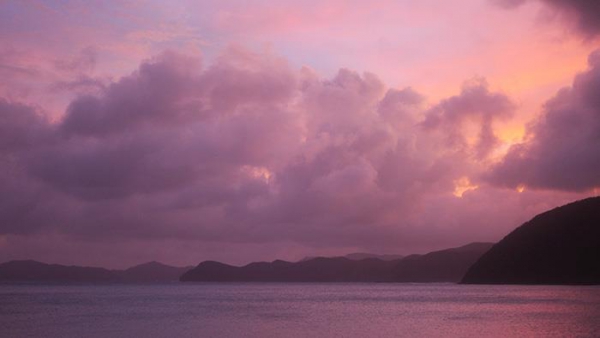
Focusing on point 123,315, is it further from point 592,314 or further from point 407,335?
point 592,314

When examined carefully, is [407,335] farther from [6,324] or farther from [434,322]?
[6,324]

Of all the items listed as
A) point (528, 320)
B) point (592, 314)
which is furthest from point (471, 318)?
point (592, 314)

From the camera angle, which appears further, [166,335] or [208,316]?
[208,316]

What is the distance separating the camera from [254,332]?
264 feet

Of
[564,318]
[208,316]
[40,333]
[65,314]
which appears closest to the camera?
[40,333]

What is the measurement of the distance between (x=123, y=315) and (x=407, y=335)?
6053 centimetres

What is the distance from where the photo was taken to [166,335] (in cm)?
7931

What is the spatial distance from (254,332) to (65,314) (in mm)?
55469

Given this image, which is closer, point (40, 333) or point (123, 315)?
point (40, 333)

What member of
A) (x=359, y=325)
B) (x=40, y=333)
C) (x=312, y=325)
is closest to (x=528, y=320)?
(x=359, y=325)

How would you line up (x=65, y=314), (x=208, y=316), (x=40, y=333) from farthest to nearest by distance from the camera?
(x=65, y=314), (x=208, y=316), (x=40, y=333)

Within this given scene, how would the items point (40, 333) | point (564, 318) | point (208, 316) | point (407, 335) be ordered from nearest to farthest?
point (407, 335) → point (40, 333) → point (564, 318) → point (208, 316)

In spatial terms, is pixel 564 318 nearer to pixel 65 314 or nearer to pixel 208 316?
pixel 208 316

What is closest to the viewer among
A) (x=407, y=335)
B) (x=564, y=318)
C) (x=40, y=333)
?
(x=407, y=335)
